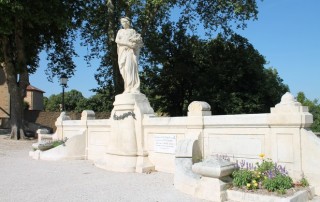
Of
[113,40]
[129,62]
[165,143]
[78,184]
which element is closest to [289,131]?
[165,143]

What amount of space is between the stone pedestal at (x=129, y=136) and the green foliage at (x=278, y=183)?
489 cm

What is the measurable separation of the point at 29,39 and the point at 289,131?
2053cm

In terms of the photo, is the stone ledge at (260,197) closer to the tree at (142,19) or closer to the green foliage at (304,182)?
the green foliage at (304,182)

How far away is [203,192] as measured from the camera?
7098 millimetres

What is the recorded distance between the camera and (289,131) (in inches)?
282

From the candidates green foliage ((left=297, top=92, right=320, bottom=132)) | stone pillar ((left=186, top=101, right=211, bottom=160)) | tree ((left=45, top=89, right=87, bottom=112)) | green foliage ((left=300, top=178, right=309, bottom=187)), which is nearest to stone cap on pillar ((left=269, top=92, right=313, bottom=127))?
green foliage ((left=300, top=178, right=309, bottom=187))

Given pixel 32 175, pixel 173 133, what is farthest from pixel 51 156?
pixel 173 133

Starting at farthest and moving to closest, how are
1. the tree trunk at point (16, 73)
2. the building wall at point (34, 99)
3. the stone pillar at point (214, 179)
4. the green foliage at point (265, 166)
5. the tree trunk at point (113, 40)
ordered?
the building wall at point (34, 99), the tree trunk at point (113, 40), the tree trunk at point (16, 73), the green foliage at point (265, 166), the stone pillar at point (214, 179)

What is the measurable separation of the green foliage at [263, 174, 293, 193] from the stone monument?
4.82 m

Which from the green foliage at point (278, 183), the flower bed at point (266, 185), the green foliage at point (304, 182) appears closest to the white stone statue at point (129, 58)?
the flower bed at point (266, 185)

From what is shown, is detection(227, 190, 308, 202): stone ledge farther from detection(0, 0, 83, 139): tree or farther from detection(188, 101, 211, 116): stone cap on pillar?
detection(0, 0, 83, 139): tree

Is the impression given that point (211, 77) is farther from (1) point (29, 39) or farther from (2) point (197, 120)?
(2) point (197, 120)

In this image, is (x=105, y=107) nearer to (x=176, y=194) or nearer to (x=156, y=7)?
(x=156, y=7)

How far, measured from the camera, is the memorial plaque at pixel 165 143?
10.2 meters
